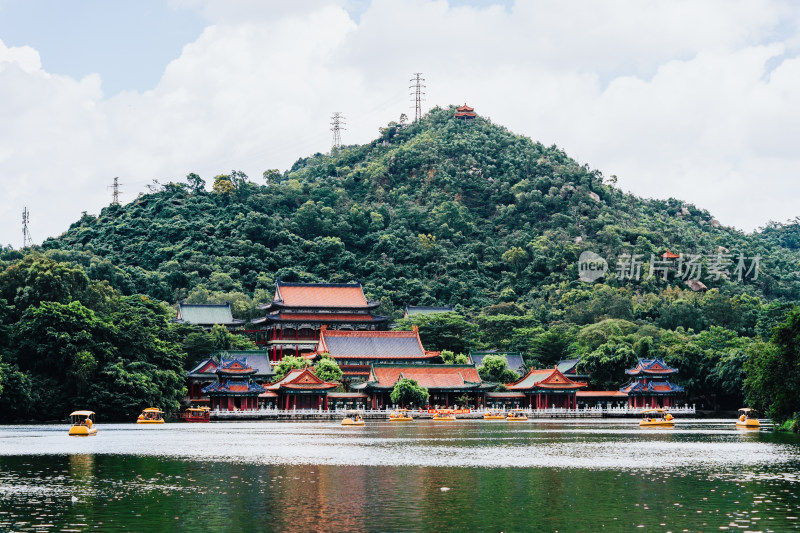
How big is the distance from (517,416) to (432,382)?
8.05 meters

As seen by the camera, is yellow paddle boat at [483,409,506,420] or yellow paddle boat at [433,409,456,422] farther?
yellow paddle boat at [483,409,506,420]

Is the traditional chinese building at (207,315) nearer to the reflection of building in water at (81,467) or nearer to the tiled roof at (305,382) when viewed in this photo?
the tiled roof at (305,382)

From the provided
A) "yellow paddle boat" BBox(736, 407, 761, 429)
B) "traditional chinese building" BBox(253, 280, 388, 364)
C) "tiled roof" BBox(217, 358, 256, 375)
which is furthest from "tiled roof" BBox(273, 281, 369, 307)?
"yellow paddle boat" BBox(736, 407, 761, 429)

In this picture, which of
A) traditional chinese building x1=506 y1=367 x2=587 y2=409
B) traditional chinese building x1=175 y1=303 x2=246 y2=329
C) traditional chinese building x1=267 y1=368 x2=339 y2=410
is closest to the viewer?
traditional chinese building x1=267 y1=368 x2=339 y2=410

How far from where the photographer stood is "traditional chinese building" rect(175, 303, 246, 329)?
10825 centimetres

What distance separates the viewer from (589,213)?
151000 mm

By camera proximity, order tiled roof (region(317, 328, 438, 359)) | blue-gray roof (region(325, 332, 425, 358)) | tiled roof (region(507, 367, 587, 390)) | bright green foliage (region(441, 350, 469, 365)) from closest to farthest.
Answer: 1. tiled roof (region(507, 367, 587, 390))
2. tiled roof (region(317, 328, 438, 359))
3. blue-gray roof (region(325, 332, 425, 358))
4. bright green foliage (region(441, 350, 469, 365))

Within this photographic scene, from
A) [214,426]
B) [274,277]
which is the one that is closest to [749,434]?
[214,426]

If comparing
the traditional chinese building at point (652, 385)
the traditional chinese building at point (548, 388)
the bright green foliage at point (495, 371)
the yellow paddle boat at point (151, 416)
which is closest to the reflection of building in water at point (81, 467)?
the yellow paddle boat at point (151, 416)

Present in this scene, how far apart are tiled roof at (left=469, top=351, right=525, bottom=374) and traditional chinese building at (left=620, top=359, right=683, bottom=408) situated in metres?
13.7

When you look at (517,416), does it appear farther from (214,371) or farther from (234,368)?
(214,371)

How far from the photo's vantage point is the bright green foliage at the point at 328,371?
87.8 metres

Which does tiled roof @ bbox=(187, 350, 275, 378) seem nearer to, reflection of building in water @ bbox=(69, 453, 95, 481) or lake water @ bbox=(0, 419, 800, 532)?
lake water @ bbox=(0, 419, 800, 532)

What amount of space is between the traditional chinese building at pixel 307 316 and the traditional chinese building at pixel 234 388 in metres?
17.0
